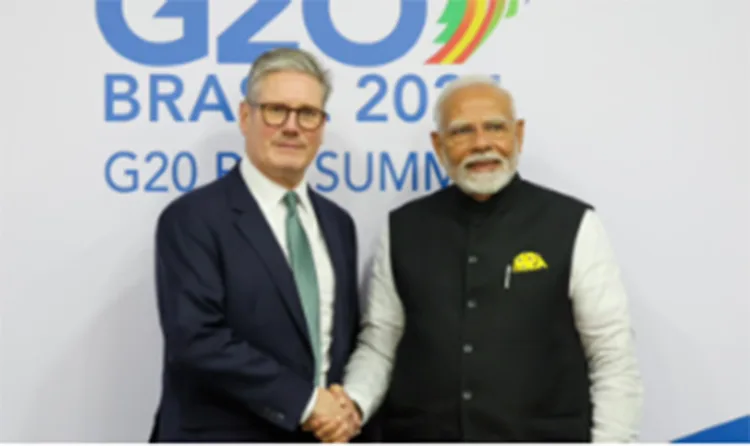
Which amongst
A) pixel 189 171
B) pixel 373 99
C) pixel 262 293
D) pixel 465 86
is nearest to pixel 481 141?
pixel 465 86

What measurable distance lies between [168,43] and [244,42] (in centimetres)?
24

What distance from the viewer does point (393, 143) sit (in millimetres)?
2512

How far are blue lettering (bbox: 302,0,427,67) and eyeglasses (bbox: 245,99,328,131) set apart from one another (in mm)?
537

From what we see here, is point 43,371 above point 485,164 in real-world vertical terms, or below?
below

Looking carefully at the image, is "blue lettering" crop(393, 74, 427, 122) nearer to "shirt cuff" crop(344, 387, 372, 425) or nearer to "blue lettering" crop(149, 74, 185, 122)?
"blue lettering" crop(149, 74, 185, 122)

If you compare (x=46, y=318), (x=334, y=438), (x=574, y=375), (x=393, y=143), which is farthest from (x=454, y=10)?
(x=46, y=318)

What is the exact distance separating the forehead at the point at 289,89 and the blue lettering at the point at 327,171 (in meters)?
0.48

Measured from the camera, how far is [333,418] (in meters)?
1.91

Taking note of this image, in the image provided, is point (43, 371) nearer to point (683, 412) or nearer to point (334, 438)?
point (334, 438)

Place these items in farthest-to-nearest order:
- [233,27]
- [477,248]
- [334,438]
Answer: [233,27] < [477,248] < [334,438]

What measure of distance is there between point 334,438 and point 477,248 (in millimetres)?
603

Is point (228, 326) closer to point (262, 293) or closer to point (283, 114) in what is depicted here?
point (262, 293)

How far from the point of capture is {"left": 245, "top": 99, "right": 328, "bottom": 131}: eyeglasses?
2.00m

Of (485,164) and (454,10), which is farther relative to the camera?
(454,10)
